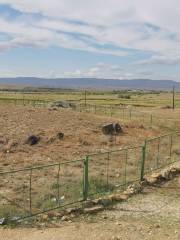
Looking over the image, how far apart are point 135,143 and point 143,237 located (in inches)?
879

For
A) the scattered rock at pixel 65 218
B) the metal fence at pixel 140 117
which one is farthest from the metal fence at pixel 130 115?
the scattered rock at pixel 65 218

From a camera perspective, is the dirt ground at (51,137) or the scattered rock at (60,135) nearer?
the dirt ground at (51,137)

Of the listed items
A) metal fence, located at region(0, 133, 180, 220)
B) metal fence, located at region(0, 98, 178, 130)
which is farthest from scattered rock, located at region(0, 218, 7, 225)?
metal fence, located at region(0, 98, 178, 130)

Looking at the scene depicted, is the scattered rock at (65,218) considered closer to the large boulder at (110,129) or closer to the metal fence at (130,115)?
the large boulder at (110,129)

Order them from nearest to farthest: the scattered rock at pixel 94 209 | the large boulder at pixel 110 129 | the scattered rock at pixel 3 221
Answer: the scattered rock at pixel 3 221 < the scattered rock at pixel 94 209 < the large boulder at pixel 110 129

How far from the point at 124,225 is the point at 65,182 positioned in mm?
6339

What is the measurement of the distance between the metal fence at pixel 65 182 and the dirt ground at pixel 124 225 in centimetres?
125

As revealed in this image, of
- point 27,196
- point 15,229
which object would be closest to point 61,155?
point 27,196

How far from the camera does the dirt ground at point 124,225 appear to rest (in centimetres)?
1421

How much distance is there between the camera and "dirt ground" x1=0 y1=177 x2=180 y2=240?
46.6 ft

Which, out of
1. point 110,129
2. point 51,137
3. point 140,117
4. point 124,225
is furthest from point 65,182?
point 140,117

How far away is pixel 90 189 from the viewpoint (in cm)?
1952

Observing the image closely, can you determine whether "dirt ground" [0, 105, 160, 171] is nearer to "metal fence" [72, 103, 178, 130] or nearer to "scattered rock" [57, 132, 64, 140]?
"scattered rock" [57, 132, 64, 140]

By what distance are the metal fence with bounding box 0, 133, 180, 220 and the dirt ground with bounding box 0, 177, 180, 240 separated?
125cm
